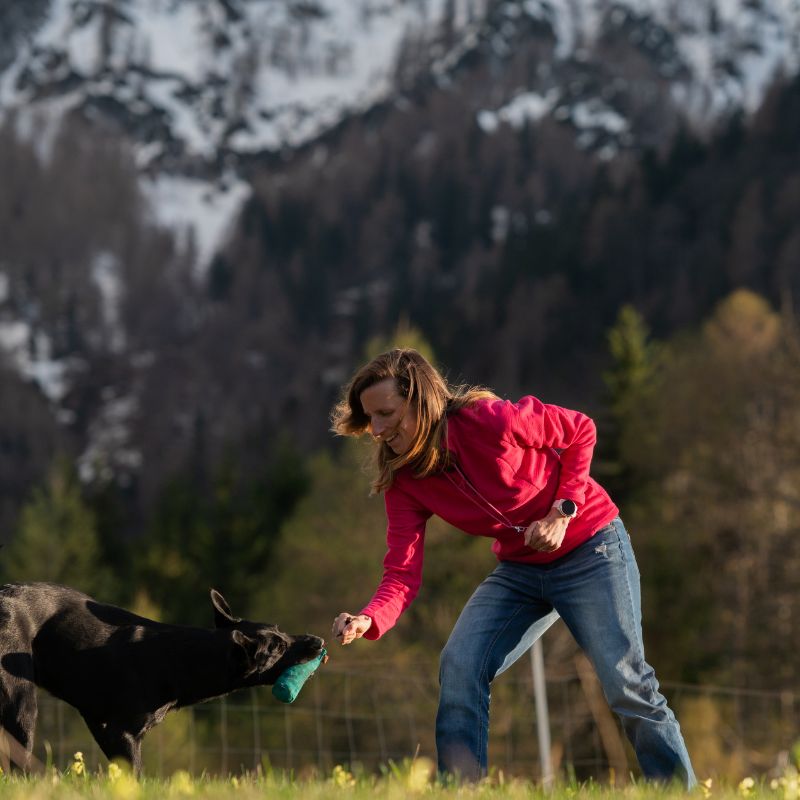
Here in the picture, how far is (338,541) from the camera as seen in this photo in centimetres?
3481

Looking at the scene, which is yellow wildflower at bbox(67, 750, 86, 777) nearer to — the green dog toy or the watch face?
the green dog toy

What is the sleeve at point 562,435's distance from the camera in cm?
545

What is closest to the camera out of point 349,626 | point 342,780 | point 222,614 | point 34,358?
point 342,780

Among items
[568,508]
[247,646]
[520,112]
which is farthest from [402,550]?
[520,112]

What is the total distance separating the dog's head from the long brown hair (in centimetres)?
89

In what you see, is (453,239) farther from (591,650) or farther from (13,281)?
(591,650)

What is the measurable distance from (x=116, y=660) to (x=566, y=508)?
2.07 m

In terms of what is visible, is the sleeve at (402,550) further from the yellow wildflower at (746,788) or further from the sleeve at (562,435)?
the yellow wildflower at (746,788)

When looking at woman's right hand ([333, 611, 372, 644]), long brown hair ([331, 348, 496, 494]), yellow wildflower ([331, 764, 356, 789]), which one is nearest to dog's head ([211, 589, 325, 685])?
woman's right hand ([333, 611, 372, 644])

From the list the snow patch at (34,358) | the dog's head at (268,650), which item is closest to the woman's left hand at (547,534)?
the dog's head at (268,650)

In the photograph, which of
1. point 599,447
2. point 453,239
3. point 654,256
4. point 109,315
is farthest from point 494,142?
point 599,447

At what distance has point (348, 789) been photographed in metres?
4.15

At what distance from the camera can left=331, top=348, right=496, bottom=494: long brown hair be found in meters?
5.43

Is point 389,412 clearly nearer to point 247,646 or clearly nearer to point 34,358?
point 247,646
